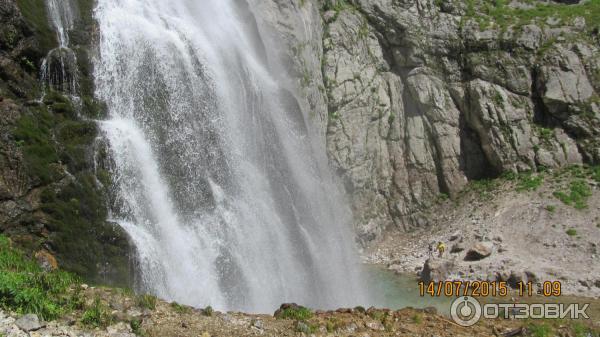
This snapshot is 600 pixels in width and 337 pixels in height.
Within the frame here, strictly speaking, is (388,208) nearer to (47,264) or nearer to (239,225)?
(239,225)

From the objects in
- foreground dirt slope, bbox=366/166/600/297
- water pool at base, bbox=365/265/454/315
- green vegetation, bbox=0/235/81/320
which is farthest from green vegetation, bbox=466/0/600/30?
green vegetation, bbox=0/235/81/320

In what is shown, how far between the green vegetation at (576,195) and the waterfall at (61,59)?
73.3 feet

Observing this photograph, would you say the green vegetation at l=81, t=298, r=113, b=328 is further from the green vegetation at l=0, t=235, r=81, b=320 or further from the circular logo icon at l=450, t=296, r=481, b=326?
the circular logo icon at l=450, t=296, r=481, b=326

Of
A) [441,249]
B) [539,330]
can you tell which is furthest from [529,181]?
[539,330]

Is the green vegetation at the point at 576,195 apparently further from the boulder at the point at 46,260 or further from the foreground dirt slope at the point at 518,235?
the boulder at the point at 46,260

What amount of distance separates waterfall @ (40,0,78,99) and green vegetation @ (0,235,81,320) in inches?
246

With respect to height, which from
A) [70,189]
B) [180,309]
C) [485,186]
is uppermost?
[70,189]

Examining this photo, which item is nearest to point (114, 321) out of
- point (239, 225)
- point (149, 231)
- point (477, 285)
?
point (149, 231)

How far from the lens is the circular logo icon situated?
11.8 m

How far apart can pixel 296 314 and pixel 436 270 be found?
1233cm

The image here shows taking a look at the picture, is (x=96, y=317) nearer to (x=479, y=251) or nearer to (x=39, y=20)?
(x=39, y=20)

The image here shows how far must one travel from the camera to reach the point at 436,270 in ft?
69.6
